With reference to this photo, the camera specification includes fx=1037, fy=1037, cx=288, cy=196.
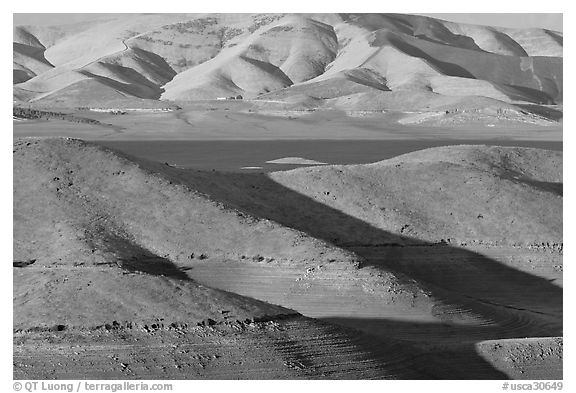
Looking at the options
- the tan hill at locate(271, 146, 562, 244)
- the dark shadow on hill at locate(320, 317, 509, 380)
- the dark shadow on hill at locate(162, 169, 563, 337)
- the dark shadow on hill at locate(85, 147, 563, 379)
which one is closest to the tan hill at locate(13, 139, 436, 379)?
the dark shadow on hill at locate(320, 317, 509, 380)

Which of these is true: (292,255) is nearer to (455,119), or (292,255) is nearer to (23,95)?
(455,119)

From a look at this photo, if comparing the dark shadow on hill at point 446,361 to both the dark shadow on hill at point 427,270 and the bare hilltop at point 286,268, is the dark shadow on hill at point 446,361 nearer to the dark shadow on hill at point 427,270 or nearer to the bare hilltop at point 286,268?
the bare hilltop at point 286,268

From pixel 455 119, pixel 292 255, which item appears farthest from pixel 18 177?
pixel 455 119

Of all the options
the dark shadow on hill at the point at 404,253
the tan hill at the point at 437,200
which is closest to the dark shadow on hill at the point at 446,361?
the dark shadow on hill at the point at 404,253

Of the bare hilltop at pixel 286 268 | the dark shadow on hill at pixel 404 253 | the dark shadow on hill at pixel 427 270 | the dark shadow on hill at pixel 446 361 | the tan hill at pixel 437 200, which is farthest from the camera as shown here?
the tan hill at pixel 437 200

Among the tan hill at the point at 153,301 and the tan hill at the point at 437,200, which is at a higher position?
the tan hill at the point at 153,301

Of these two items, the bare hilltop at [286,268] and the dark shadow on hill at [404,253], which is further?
the dark shadow on hill at [404,253]

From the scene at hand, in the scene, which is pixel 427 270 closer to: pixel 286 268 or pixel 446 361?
pixel 286 268

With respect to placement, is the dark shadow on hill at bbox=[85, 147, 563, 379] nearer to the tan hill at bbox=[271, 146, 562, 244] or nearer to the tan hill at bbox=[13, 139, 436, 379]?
the tan hill at bbox=[271, 146, 562, 244]

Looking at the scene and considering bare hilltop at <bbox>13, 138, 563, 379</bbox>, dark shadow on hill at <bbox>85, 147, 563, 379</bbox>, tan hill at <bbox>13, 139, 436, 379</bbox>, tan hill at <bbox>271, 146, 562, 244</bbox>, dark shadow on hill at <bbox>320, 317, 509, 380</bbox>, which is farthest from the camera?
tan hill at <bbox>271, 146, 562, 244</bbox>

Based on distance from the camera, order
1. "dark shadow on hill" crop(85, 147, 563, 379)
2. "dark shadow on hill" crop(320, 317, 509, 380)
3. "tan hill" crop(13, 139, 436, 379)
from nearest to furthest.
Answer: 1. "tan hill" crop(13, 139, 436, 379)
2. "dark shadow on hill" crop(320, 317, 509, 380)
3. "dark shadow on hill" crop(85, 147, 563, 379)

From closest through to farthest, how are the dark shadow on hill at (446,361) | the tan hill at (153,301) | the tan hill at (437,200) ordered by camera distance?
1. the tan hill at (153,301)
2. the dark shadow on hill at (446,361)
3. the tan hill at (437,200)
